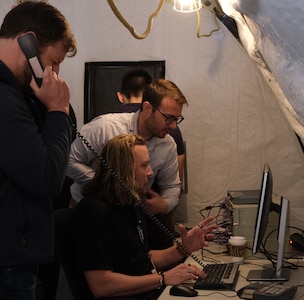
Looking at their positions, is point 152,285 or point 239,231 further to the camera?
point 239,231

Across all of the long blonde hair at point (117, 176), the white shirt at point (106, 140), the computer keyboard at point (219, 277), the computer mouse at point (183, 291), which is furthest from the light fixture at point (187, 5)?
the computer mouse at point (183, 291)

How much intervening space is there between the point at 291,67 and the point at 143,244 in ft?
4.11

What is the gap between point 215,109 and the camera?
3496mm

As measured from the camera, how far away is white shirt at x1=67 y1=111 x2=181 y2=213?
269 cm

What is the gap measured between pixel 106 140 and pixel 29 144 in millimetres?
1468

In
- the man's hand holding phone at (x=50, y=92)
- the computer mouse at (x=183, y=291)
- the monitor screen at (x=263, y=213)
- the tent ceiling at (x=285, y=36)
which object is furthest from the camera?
the monitor screen at (x=263, y=213)

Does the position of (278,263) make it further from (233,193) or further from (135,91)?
(135,91)

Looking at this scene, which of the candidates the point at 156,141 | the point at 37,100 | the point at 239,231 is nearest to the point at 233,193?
the point at 239,231

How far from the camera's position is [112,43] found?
364 cm

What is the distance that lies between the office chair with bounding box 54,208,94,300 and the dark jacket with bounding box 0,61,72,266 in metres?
0.65

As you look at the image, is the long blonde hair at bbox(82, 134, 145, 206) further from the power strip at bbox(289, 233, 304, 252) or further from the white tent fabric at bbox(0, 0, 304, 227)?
the white tent fabric at bbox(0, 0, 304, 227)

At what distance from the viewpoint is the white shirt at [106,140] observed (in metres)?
2.69

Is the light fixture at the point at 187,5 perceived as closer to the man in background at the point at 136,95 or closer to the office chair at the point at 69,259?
the man in background at the point at 136,95

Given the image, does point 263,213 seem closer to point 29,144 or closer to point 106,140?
point 106,140
